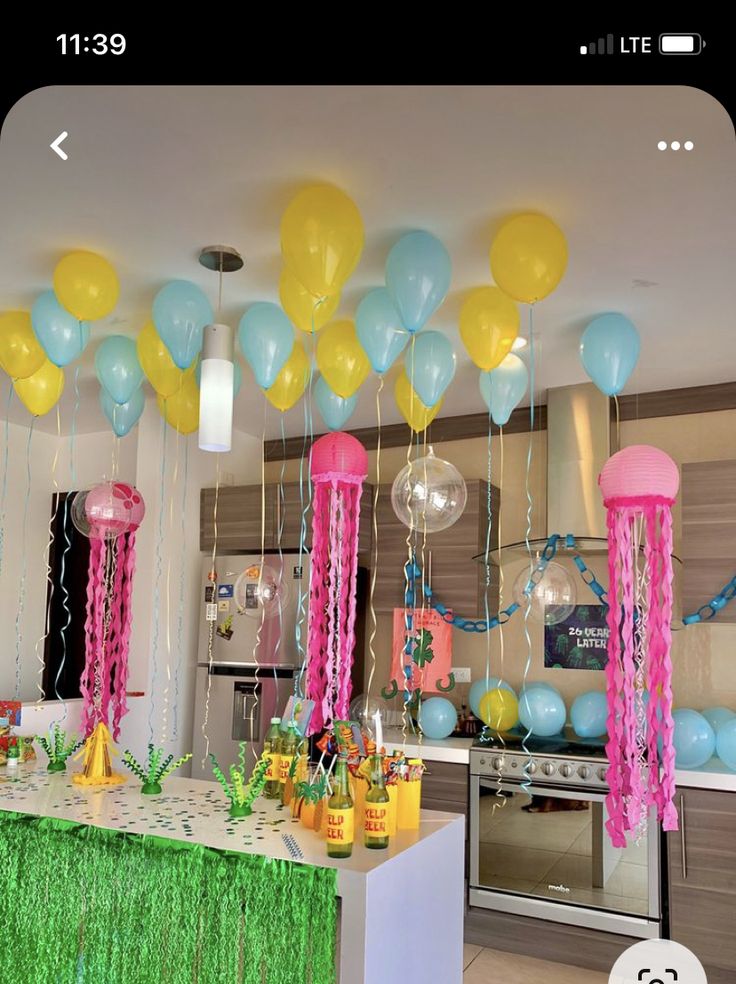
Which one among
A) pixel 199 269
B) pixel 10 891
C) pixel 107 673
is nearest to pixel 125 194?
pixel 199 269

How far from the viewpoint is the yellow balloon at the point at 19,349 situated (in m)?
2.93

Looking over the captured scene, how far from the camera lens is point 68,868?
2070 mm

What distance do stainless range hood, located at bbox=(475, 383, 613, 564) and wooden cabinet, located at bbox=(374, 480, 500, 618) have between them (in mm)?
410

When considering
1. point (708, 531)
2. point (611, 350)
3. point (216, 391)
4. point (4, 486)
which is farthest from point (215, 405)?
point (4, 486)

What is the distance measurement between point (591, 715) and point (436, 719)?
704 millimetres

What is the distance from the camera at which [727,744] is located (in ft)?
10.5

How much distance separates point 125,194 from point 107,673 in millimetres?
2192

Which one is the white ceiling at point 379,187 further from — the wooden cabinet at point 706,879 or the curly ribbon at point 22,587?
the curly ribbon at point 22,587

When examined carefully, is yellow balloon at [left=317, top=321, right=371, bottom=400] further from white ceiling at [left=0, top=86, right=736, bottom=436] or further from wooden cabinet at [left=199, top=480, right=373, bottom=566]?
wooden cabinet at [left=199, top=480, right=373, bottom=566]

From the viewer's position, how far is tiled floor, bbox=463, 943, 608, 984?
10.3ft

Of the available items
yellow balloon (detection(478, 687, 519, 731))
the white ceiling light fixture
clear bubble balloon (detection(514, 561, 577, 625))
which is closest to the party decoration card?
yellow balloon (detection(478, 687, 519, 731))

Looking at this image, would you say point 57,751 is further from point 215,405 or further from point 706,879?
point 706,879

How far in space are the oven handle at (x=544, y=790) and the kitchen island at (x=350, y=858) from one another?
1.26 meters
